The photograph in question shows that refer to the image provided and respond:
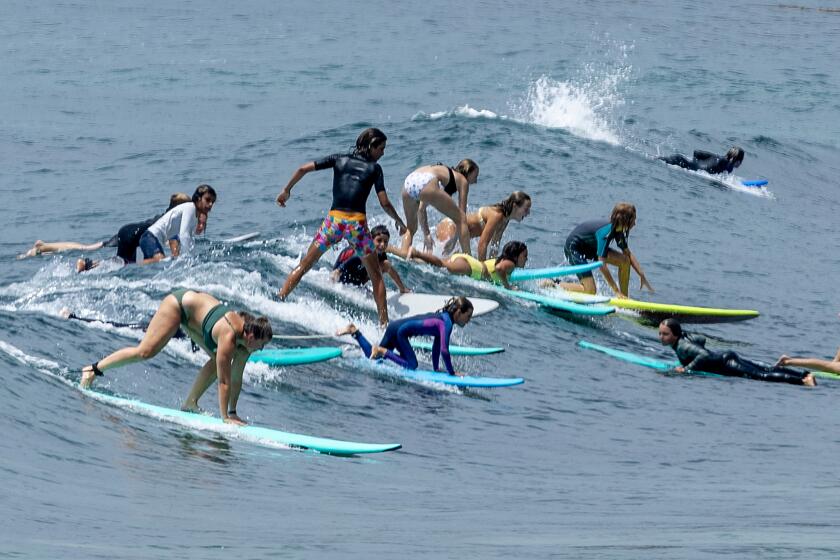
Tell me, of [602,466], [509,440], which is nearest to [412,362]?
[509,440]

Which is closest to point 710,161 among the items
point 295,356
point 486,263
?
point 486,263

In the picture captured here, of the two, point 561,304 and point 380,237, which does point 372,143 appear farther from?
point 561,304

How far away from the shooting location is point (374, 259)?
15.2m

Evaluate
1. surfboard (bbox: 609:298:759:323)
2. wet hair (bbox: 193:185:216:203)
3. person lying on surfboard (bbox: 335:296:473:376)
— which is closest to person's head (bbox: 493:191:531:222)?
surfboard (bbox: 609:298:759:323)

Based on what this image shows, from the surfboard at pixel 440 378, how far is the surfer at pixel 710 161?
1817 cm

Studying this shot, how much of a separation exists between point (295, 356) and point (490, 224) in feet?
16.0

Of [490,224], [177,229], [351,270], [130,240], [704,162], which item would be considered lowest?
[704,162]

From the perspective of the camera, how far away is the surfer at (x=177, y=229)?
56.0ft

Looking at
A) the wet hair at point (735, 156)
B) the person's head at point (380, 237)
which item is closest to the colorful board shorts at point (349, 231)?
the person's head at point (380, 237)

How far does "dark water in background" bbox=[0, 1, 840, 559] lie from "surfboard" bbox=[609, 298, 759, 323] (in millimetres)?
288

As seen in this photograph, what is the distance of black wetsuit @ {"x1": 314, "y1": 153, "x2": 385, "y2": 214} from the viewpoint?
14836mm

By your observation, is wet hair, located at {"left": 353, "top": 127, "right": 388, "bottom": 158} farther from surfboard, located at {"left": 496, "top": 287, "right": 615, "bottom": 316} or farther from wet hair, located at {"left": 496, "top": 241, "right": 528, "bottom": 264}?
surfboard, located at {"left": 496, "top": 287, "right": 615, "bottom": 316}

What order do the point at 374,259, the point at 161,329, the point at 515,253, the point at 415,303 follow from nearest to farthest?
the point at 161,329 < the point at 374,259 < the point at 415,303 < the point at 515,253

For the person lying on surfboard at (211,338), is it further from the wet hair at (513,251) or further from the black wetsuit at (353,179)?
→ the wet hair at (513,251)
